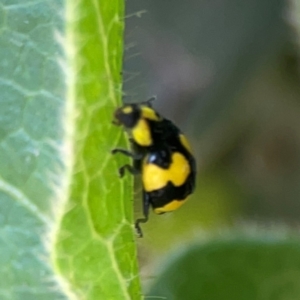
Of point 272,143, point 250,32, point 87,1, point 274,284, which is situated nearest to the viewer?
point 87,1

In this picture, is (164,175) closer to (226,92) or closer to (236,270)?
(236,270)

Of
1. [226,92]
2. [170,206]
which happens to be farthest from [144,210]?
[226,92]

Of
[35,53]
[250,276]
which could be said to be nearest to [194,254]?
[250,276]

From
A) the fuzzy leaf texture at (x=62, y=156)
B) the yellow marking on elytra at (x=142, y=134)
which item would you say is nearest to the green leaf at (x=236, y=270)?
the yellow marking on elytra at (x=142, y=134)

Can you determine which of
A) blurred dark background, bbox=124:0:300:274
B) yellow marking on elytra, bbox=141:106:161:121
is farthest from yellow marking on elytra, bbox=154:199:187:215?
blurred dark background, bbox=124:0:300:274

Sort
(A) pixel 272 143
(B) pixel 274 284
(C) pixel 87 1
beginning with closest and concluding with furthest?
(C) pixel 87 1, (B) pixel 274 284, (A) pixel 272 143

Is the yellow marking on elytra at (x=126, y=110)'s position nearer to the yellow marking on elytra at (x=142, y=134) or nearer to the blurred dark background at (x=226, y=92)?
the yellow marking on elytra at (x=142, y=134)

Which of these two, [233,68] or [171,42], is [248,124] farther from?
[171,42]
